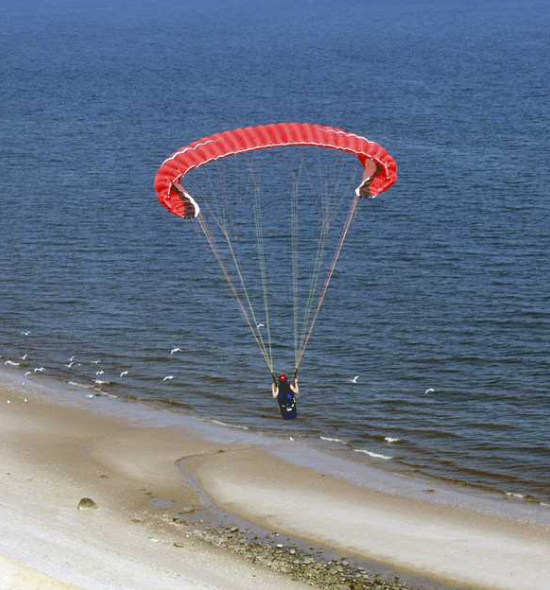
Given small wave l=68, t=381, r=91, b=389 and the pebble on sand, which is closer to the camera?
the pebble on sand

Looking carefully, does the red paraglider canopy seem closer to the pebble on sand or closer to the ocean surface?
the pebble on sand

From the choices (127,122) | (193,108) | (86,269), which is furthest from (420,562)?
(193,108)

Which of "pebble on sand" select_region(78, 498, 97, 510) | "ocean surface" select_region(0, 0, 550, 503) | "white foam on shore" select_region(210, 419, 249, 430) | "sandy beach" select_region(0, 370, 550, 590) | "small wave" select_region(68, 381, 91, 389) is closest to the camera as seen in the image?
"sandy beach" select_region(0, 370, 550, 590)

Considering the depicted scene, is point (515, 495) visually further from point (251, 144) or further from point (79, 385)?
point (79, 385)

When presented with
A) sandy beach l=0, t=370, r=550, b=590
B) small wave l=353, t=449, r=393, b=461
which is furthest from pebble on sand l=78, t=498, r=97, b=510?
small wave l=353, t=449, r=393, b=461

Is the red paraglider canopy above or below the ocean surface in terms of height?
above

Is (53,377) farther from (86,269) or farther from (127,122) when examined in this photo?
(127,122)

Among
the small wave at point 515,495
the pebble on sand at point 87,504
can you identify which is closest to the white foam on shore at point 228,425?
the pebble on sand at point 87,504
